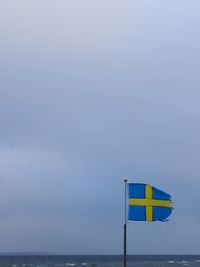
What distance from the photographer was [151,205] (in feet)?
70.3

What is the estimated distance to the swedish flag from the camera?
2122cm

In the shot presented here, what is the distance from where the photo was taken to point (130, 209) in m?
21.2

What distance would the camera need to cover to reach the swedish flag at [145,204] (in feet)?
69.6

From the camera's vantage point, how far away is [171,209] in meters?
22.0

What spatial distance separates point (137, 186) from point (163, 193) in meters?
1.17

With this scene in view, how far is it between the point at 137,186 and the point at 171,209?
164cm

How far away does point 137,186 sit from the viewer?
844 inches

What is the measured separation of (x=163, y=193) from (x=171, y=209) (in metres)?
0.64

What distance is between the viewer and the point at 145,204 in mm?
21297

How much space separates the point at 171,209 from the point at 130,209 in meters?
1.74
